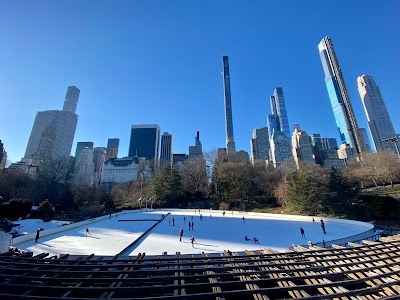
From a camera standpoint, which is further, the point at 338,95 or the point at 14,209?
the point at 338,95

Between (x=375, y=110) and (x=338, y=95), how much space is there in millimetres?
27600

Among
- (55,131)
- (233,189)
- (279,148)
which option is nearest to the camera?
(233,189)

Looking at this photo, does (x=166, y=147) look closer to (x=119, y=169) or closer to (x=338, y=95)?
(x=119, y=169)

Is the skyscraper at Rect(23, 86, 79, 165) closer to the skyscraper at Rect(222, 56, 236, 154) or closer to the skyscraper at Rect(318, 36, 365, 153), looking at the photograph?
the skyscraper at Rect(222, 56, 236, 154)

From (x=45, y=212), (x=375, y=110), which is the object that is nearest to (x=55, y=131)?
(x=45, y=212)

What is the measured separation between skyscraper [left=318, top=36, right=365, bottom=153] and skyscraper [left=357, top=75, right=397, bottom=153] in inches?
615

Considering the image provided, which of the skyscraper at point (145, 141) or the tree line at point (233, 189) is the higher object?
the skyscraper at point (145, 141)

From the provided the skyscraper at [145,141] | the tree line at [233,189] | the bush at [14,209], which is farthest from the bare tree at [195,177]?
the skyscraper at [145,141]

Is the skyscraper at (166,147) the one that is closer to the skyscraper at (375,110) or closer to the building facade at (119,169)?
the building facade at (119,169)

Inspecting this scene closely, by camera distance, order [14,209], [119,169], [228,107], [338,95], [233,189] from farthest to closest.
A: [338,95] → [228,107] → [119,169] → [233,189] → [14,209]

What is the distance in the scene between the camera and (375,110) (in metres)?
158

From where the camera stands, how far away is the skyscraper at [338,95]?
149 metres

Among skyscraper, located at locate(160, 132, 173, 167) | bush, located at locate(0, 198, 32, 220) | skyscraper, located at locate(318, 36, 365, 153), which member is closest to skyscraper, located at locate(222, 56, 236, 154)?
skyscraper, located at locate(160, 132, 173, 167)

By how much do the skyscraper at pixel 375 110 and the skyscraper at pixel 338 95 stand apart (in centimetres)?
1563
